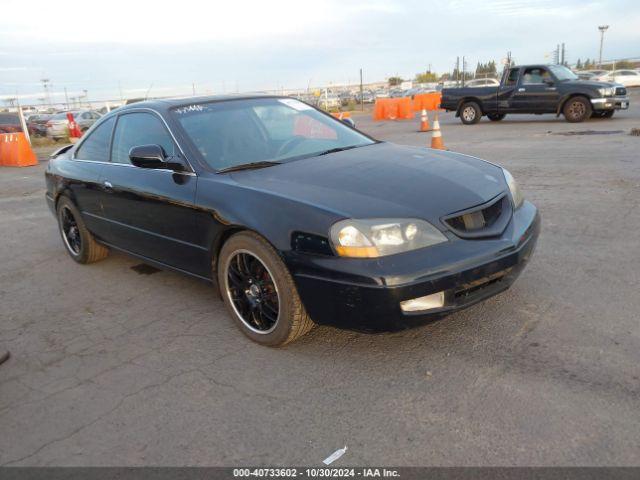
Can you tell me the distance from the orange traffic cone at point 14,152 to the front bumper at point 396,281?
13.5 metres

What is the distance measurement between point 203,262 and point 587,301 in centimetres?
255

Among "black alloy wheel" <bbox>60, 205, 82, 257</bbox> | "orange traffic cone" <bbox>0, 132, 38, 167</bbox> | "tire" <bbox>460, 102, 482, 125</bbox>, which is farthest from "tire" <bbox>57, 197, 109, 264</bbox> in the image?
"tire" <bbox>460, 102, 482, 125</bbox>

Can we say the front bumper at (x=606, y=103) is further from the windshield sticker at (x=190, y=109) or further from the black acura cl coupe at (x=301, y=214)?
the windshield sticker at (x=190, y=109)

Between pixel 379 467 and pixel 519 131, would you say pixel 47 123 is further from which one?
pixel 379 467

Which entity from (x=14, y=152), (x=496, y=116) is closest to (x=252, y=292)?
(x=14, y=152)

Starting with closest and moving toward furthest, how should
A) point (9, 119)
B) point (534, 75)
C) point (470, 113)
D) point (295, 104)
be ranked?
point (295, 104) < point (534, 75) < point (470, 113) < point (9, 119)

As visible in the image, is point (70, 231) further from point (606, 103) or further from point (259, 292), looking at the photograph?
point (606, 103)

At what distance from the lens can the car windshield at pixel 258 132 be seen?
376 centimetres

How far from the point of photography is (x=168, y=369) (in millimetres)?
3139

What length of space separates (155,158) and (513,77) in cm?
1508

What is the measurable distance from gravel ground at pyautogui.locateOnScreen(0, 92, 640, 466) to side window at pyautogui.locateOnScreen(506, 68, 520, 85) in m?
12.8

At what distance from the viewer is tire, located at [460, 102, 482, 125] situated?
57.0 feet

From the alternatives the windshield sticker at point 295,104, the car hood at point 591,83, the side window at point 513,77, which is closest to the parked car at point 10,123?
the side window at point 513,77

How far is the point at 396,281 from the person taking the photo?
269cm
